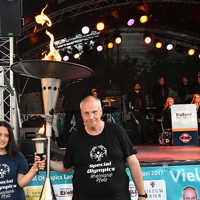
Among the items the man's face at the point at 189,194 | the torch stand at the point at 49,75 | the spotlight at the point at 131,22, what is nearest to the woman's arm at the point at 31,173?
the torch stand at the point at 49,75

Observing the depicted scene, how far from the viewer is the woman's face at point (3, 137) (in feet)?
6.32

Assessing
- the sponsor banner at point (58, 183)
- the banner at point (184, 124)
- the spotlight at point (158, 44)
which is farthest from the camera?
the spotlight at point (158, 44)

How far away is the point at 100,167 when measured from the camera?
1.78 m

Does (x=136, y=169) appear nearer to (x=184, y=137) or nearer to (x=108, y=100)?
(x=184, y=137)

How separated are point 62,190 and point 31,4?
167 inches

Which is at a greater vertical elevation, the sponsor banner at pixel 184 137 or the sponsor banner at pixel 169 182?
the sponsor banner at pixel 184 137

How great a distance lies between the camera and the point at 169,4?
7.09 m

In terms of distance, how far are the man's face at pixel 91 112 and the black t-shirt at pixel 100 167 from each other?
88 millimetres

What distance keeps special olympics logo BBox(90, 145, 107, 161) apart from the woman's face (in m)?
0.66

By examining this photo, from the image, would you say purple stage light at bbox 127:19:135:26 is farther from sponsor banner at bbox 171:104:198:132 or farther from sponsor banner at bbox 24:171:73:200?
sponsor banner at bbox 24:171:73:200

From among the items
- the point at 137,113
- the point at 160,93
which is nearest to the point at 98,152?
the point at 137,113

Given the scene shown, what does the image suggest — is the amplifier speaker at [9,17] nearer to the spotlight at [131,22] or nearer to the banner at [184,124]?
the banner at [184,124]

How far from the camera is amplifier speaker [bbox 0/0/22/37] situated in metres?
3.14

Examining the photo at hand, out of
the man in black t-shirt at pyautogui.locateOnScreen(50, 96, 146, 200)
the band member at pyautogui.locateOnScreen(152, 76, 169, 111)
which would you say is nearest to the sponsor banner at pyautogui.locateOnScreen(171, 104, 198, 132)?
the band member at pyautogui.locateOnScreen(152, 76, 169, 111)
